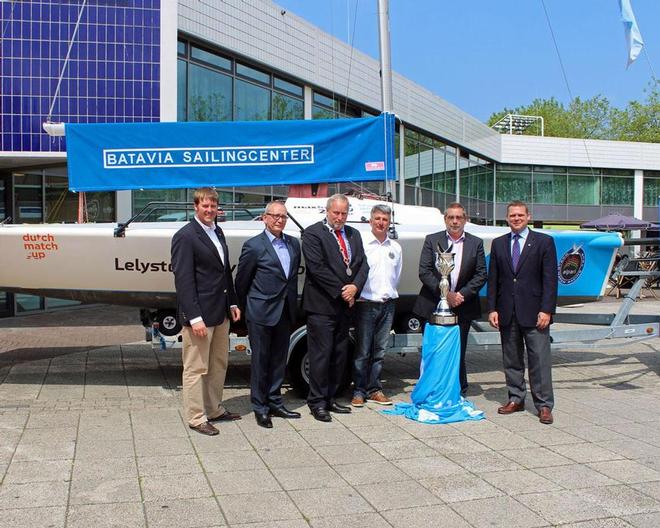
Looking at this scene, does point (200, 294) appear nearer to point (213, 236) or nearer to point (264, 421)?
point (213, 236)

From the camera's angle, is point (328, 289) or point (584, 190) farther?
point (584, 190)

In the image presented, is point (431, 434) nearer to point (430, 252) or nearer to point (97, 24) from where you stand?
point (430, 252)

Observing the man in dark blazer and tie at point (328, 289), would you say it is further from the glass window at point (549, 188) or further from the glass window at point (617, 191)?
the glass window at point (617, 191)

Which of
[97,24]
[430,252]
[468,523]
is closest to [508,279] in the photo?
[430,252]

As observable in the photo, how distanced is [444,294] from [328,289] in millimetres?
1052

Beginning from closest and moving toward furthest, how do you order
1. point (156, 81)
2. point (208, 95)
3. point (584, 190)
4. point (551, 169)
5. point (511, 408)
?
point (511, 408) < point (156, 81) < point (208, 95) < point (551, 169) < point (584, 190)

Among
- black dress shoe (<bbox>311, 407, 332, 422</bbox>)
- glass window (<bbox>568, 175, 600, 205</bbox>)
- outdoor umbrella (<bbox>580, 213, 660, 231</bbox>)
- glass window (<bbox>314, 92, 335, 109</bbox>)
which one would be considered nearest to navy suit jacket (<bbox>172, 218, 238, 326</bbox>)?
black dress shoe (<bbox>311, 407, 332, 422</bbox>)

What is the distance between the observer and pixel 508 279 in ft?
19.8

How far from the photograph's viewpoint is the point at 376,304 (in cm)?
611

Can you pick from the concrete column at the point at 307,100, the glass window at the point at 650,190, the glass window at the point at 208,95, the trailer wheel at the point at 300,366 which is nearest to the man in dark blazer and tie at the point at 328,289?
the trailer wheel at the point at 300,366

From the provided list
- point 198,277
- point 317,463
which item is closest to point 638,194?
point 198,277

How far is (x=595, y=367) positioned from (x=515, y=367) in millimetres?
2825

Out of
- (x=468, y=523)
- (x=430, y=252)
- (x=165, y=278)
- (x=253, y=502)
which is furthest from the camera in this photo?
(x=165, y=278)

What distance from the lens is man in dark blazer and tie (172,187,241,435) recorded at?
17.4 feet
